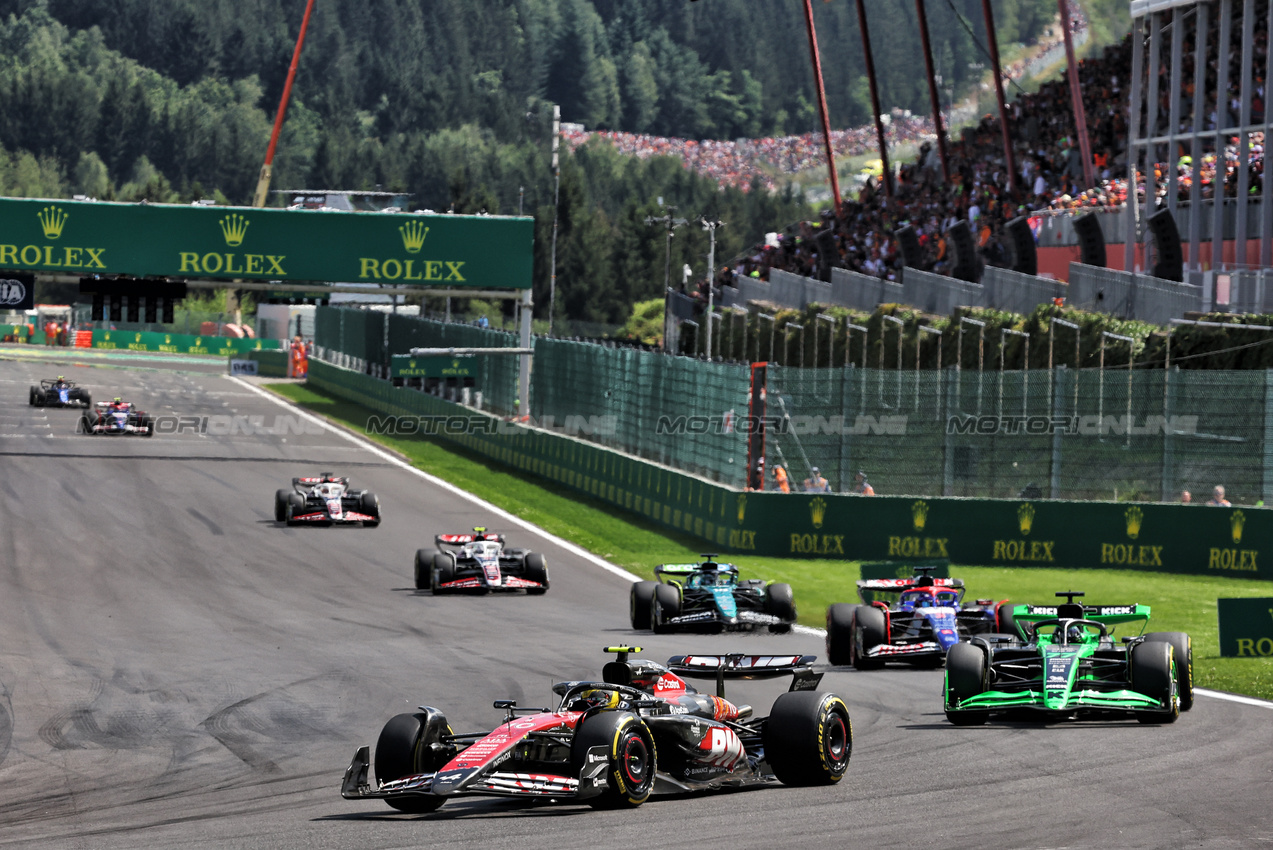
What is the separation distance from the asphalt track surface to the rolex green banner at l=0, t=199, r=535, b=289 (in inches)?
636

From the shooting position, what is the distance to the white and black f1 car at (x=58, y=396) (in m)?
57.4

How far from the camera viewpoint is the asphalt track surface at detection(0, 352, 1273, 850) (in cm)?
1040

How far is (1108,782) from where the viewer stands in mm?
11875

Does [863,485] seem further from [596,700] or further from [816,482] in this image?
[596,700]

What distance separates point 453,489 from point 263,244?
1126 cm

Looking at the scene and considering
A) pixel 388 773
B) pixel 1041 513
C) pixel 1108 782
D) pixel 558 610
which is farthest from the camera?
pixel 1041 513

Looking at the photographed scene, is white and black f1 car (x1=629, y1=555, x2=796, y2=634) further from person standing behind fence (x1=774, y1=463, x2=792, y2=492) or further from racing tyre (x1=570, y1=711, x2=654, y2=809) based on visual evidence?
racing tyre (x1=570, y1=711, x2=654, y2=809)

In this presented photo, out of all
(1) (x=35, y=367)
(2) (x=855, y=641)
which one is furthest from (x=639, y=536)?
(1) (x=35, y=367)

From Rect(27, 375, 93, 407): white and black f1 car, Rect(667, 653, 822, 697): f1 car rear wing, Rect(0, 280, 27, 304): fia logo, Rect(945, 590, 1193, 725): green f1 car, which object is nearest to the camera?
Rect(667, 653, 822, 697): f1 car rear wing

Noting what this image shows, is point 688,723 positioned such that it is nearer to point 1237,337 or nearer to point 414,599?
point 414,599

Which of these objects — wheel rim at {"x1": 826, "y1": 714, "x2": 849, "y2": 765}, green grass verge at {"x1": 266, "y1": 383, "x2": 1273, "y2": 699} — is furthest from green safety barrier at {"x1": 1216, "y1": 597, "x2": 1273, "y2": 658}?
wheel rim at {"x1": 826, "y1": 714, "x2": 849, "y2": 765}

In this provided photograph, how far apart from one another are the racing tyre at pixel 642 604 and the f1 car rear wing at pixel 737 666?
7.93m

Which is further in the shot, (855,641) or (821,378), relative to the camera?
(821,378)

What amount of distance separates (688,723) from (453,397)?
150ft
